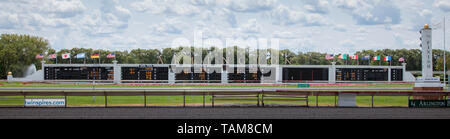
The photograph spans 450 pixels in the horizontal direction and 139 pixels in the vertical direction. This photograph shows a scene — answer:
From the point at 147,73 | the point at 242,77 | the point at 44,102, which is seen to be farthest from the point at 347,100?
the point at 147,73

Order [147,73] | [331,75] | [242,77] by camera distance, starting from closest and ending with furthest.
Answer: [147,73]
[242,77]
[331,75]

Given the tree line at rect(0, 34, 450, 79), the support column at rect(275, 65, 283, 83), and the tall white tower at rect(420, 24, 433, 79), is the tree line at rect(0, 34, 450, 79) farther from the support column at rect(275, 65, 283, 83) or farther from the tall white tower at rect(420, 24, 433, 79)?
the tall white tower at rect(420, 24, 433, 79)

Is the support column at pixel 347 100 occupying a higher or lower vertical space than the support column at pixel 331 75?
lower

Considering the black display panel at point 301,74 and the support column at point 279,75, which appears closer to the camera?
the support column at point 279,75

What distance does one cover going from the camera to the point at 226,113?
1683 cm

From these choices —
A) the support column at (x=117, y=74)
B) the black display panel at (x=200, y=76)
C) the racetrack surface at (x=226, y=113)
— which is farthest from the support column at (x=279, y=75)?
the racetrack surface at (x=226, y=113)

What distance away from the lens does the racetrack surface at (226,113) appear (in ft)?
51.9

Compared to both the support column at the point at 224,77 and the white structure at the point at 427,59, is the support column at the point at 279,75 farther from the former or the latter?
the white structure at the point at 427,59

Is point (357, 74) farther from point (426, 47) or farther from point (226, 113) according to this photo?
point (226, 113)
